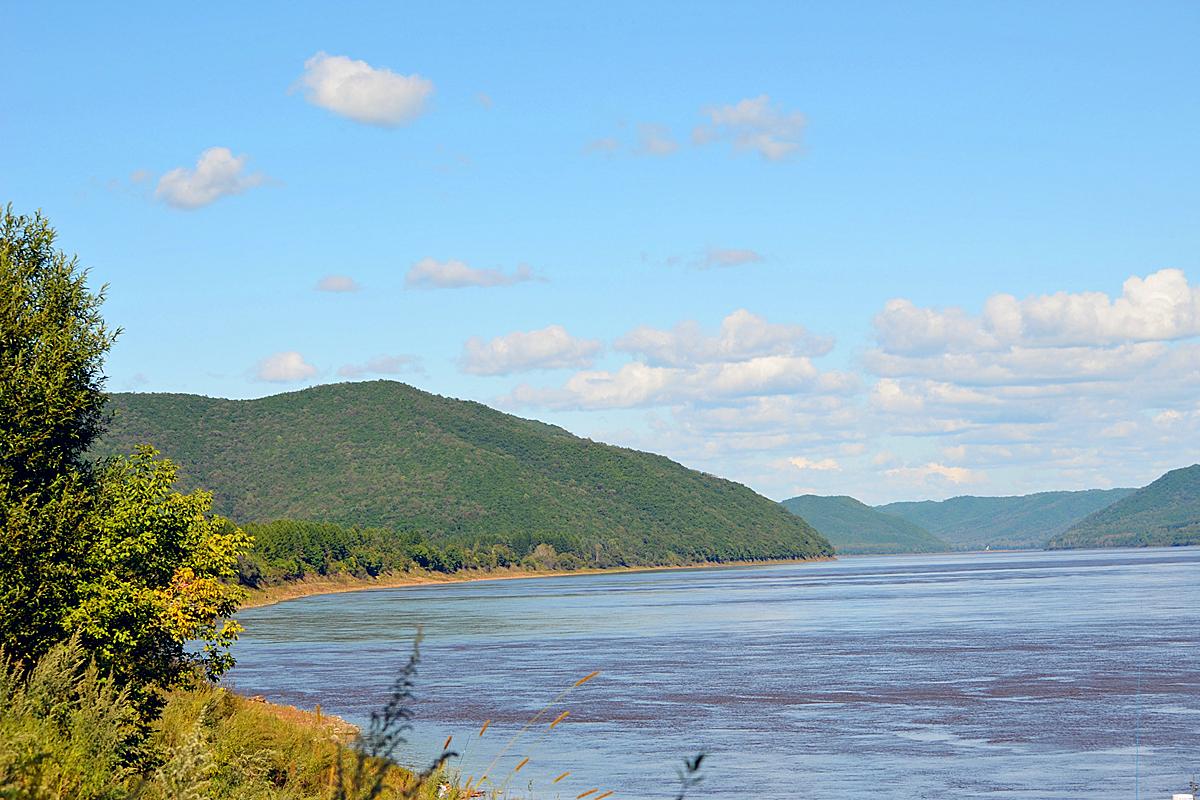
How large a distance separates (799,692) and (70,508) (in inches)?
1153

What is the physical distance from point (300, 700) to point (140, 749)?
25038 mm

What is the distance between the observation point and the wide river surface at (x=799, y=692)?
29828 millimetres

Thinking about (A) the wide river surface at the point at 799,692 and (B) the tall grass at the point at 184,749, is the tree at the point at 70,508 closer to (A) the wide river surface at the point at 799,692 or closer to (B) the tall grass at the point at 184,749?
(B) the tall grass at the point at 184,749

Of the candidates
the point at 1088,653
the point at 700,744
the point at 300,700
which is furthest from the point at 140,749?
the point at 1088,653

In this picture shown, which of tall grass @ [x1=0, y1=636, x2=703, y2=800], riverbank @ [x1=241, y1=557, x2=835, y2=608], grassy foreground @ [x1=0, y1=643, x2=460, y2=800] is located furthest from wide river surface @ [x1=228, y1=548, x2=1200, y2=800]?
riverbank @ [x1=241, y1=557, x2=835, y2=608]

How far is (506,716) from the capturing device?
129ft

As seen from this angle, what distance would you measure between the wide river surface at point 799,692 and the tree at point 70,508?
9.29 m

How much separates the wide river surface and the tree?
366 inches

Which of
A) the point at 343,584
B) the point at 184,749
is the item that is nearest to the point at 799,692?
the point at 184,749

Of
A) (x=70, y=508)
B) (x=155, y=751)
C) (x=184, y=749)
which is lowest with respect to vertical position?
(x=155, y=751)

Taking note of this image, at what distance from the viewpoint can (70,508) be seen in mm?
22516

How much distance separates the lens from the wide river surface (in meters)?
29.8

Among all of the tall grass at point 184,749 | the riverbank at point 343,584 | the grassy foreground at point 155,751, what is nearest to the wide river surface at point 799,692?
the tall grass at point 184,749

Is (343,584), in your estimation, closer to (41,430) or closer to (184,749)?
(41,430)
